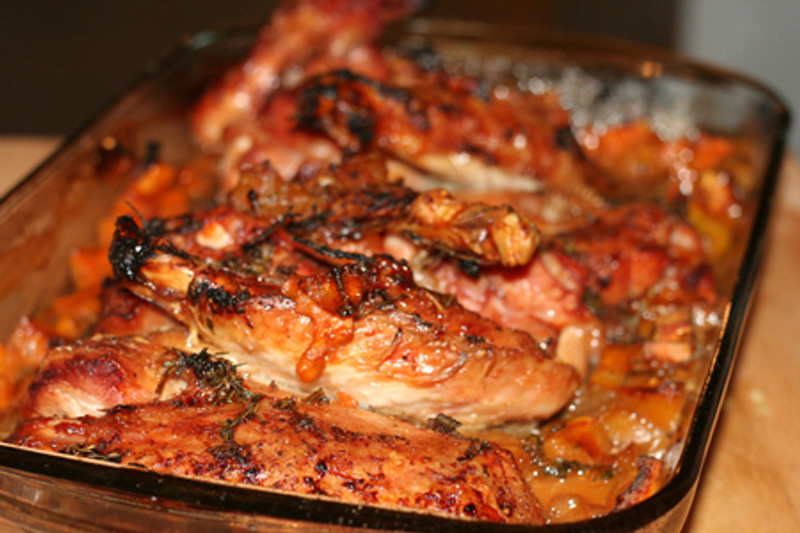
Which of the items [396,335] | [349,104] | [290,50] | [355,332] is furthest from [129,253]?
[290,50]

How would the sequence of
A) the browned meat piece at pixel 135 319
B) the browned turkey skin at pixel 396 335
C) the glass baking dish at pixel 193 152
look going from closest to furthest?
1. the glass baking dish at pixel 193 152
2. the browned turkey skin at pixel 396 335
3. the browned meat piece at pixel 135 319

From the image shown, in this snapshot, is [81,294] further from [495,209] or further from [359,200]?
[495,209]

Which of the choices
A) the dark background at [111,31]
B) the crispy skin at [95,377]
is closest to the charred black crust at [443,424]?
the crispy skin at [95,377]

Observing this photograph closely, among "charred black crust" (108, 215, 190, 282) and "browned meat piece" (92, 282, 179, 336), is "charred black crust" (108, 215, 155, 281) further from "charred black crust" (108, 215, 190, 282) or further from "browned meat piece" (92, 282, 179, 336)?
"browned meat piece" (92, 282, 179, 336)

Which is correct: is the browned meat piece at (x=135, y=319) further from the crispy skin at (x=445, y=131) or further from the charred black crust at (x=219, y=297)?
the crispy skin at (x=445, y=131)

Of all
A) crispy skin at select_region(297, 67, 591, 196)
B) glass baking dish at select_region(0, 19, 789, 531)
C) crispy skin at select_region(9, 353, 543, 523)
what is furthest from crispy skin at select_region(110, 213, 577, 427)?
crispy skin at select_region(297, 67, 591, 196)
